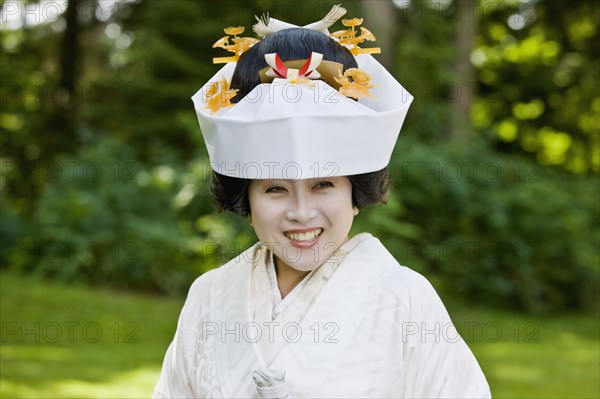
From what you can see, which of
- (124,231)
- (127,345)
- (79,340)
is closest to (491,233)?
(124,231)

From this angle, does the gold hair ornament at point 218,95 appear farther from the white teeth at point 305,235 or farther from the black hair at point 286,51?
the white teeth at point 305,235

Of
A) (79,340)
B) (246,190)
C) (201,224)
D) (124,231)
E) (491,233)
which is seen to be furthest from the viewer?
(491,233)

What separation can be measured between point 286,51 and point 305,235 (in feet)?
1.61

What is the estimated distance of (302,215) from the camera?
1947mm

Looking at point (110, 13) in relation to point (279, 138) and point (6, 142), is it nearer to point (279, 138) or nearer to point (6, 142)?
point (6, 142)

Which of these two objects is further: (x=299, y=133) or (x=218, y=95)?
(x=218, y=95)

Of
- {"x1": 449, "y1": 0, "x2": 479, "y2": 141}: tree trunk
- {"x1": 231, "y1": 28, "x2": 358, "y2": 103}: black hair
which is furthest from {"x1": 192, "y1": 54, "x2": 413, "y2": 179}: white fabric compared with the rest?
{"x1": 449, "y1": 0, "x2": 479, "y2": 141}: tree trunk

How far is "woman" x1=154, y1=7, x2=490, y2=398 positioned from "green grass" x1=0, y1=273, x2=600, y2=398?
3020mm

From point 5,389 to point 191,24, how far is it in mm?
6552

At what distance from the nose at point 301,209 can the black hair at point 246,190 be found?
15 centimetres

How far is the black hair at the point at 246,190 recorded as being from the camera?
6.85 ft

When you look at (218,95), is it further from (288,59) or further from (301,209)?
(301,209)

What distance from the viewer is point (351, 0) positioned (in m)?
8.03

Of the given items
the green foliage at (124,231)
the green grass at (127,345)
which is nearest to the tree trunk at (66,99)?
the green foliage at (124,231)
